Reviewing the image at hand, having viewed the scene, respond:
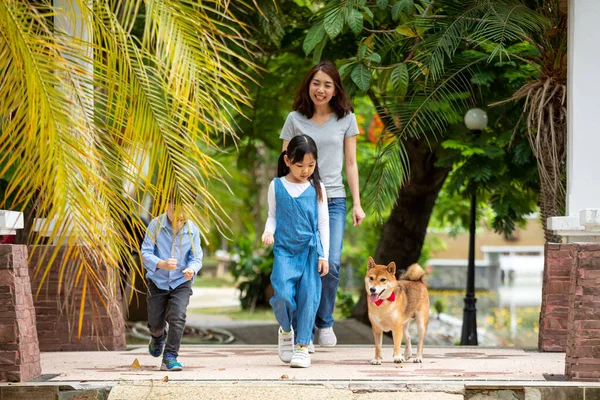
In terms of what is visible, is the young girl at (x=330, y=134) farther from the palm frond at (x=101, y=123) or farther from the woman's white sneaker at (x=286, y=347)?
the palm frond at (x=101, y=123)

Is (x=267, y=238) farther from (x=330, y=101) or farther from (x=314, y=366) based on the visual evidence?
(x=330, y=101)

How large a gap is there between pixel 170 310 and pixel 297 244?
116cm

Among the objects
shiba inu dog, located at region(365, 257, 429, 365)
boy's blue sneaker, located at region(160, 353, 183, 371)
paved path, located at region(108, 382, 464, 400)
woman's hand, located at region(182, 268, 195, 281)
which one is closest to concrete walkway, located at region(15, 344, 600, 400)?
paved path, located at region(108, 382, 464, 400)

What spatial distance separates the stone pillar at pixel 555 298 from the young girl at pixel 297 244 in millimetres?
2571

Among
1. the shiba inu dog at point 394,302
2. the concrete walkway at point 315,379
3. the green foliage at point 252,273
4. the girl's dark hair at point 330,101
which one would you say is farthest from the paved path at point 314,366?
the green foliage at point 252,273

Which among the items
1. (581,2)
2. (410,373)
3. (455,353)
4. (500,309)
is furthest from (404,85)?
(500,309)

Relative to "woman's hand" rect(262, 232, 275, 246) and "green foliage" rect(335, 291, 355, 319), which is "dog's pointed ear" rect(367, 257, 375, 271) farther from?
"green foliage" rect(335, 291, 355, 319)

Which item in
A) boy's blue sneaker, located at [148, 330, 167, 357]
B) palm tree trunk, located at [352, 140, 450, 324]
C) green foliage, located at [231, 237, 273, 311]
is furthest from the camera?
green foliage, located at [231, 237, 273, 311]

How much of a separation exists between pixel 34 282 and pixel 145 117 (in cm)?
347

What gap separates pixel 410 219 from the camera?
52.9 feet

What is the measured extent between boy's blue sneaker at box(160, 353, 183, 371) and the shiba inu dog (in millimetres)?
1613

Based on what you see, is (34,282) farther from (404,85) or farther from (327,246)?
(404,85)

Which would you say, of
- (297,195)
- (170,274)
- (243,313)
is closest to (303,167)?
(297,195)

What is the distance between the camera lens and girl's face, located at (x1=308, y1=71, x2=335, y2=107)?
27.9 feet
